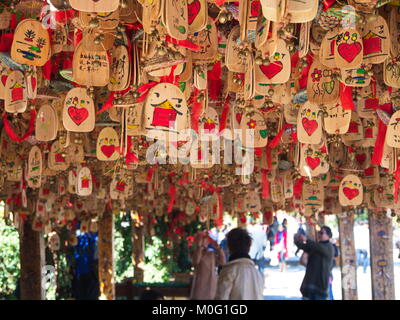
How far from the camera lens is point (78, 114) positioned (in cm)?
221

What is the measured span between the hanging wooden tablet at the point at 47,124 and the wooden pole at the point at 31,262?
414 cm

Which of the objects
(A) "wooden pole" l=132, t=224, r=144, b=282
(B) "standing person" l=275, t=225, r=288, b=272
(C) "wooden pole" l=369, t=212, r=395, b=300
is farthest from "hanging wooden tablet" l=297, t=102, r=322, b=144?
(B) "standing person" l=275, t=225, r=288, b=272

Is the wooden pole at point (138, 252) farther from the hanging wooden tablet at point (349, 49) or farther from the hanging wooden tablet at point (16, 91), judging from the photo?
the hanging wooden tablet at point (349, 49)

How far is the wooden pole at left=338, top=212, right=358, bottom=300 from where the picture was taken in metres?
7.55

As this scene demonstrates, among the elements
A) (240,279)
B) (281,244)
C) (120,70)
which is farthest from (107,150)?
(281,244)

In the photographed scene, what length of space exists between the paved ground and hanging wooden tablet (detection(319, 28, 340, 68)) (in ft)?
17.7

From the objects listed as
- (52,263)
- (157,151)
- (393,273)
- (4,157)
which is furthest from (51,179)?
(52,263)

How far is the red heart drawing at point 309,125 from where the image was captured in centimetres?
230

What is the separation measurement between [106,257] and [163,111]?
5.89 meters

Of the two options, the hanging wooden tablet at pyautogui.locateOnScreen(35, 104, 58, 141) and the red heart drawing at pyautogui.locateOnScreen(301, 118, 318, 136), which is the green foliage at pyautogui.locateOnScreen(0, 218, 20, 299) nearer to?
the hanging wooden tablet at pyautogui.locateOnScreen(35, 104, 58, 141)

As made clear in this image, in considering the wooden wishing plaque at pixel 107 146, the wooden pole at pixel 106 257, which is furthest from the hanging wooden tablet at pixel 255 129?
the wooden pole at pixel 106 257

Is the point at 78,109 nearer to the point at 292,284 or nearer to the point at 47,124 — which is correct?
the point at 47,124
